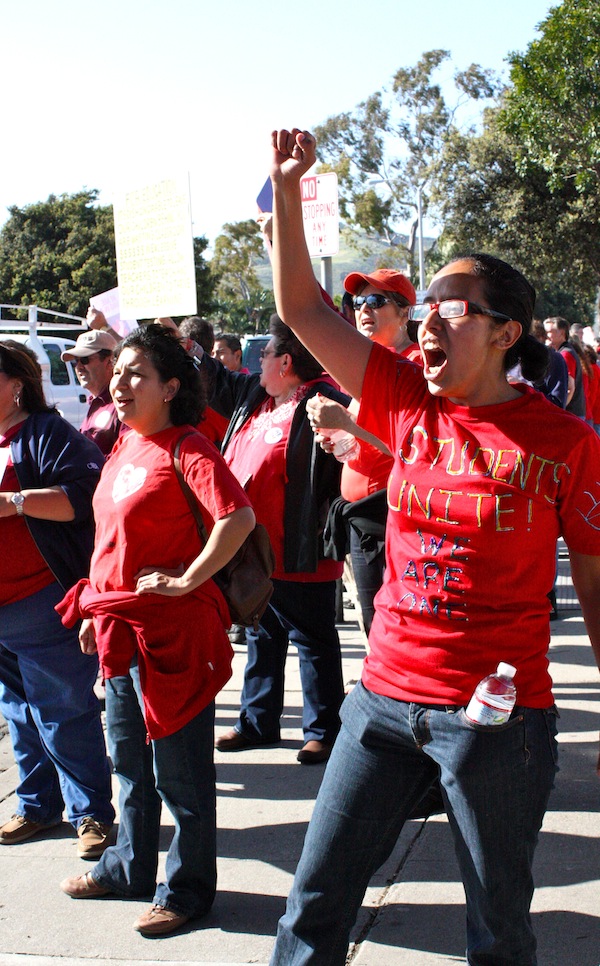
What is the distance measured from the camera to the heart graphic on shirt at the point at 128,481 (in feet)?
11.1

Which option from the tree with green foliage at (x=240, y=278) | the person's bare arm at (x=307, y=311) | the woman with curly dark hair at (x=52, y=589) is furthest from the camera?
the tree with green foliage at (x=240, y=278)

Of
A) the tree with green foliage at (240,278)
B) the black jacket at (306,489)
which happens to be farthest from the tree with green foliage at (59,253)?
the black jacket at (306,489)

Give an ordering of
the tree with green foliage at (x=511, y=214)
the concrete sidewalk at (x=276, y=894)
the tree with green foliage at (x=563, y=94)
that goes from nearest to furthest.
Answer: the concrete sidewalk at (x=276, y=894) → the tree with green foliage at (x=563, y=94) → the tree with green foliage at (x=511, y=214)

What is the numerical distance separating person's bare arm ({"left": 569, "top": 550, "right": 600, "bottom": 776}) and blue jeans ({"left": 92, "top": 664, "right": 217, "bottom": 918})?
143cm

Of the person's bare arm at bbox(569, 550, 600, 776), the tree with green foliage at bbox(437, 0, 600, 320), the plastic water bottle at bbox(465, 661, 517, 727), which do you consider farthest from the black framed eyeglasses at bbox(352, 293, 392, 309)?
the tree with green foliage at bbox(437, 0, 600, 320)

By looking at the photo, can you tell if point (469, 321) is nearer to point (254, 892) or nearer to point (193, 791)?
point (193, 791)

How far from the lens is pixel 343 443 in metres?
4.11

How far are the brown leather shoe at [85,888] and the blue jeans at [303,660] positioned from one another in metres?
1.56

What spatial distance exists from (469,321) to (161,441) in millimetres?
1423

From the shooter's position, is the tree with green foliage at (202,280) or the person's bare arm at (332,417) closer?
the person's bare arm at (332,417)

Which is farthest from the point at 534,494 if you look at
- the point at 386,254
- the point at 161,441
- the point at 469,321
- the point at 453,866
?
the point at 386,254

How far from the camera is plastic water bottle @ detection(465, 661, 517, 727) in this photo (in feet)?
7.16

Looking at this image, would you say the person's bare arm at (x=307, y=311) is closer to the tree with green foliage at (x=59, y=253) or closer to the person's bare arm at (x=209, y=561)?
the person's bare arm at (x=209, y=561)

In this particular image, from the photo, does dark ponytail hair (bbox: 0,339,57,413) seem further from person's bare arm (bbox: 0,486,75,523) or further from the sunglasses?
the sunglasses
